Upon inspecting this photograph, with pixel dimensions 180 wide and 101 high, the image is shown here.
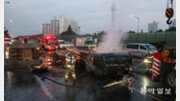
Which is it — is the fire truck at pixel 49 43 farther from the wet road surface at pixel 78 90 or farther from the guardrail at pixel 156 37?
the guardrail at pixel 156 37

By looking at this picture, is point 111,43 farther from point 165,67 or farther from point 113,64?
point 165,67

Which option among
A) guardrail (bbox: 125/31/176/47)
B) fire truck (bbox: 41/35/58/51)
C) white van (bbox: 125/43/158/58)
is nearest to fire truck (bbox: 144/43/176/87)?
white van (bbox: 125/43/158/58)

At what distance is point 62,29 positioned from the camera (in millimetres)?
83562

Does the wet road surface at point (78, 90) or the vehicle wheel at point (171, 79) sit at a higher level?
the vehicle wheel at point (171, 79)

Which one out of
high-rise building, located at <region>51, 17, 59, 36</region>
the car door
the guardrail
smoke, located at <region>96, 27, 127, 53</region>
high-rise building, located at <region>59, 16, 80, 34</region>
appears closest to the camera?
smoke, located at <region>96, 27, 127, 53</region>

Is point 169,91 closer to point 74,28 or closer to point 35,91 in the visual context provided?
point 35,91

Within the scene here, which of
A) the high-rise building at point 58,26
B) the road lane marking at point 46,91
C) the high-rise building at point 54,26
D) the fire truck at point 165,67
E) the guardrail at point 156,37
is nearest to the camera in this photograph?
the road lane marking at point 46,91

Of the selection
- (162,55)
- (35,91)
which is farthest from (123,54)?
(35,91)

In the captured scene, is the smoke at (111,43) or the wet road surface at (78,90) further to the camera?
the smoke at (111,43)

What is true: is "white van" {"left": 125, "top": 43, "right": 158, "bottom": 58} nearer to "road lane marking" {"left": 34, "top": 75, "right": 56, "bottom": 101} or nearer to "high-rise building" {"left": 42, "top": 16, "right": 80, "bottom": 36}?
"road lane marking" {"left": 34, "top": 75, "right": 56, "bottom": 101}

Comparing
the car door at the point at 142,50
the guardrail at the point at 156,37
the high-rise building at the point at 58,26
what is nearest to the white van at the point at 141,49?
the car door at the point at 142,50

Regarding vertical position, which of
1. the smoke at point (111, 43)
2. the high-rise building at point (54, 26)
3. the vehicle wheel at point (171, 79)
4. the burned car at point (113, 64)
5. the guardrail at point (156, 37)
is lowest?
the vehicle wheel at point (171, 79)

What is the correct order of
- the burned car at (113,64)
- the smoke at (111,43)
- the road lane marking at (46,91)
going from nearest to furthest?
the road lane marking at (46,91)
the burned car at (113,64)
the smoke at (111,43)

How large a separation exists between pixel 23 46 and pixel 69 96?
796cm
